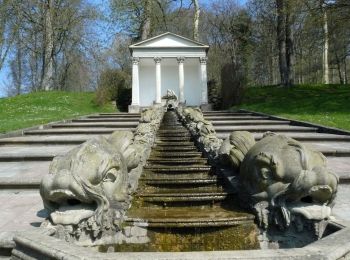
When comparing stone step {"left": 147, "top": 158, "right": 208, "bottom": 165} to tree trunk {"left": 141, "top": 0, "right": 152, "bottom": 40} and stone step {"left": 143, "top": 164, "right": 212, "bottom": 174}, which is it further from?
tree trunk {"left": 141, "top": 0, "right": 152, "bottom": 40}

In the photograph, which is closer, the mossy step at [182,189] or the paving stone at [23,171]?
the mossy step at [182,189]

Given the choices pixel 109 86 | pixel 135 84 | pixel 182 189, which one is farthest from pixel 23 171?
pixel 135 84

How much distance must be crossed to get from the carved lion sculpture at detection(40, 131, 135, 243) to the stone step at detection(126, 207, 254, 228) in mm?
328

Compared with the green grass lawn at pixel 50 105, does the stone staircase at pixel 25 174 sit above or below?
below

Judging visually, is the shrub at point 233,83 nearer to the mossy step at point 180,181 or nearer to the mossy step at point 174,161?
the mossy step at point 174,161

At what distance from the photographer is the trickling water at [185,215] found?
495 cm

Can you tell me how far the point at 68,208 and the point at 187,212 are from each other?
1.68 metres

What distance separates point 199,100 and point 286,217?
115ft

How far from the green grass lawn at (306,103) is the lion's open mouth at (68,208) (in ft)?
44.4

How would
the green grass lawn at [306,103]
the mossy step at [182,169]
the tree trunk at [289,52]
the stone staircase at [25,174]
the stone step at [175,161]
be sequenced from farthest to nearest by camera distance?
the tree trunk at [289,52], the green grass lawn at [306,103], the stone step at [175,161], the mossy step at [182,169], the stone staircase at [25,174]

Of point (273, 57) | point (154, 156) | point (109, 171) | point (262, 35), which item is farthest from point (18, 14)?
point (109, 171)

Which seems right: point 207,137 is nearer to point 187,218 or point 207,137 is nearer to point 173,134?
point 173,134

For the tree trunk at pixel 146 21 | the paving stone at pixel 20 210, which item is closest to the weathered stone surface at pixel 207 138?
the paving stone at pixel 20 210

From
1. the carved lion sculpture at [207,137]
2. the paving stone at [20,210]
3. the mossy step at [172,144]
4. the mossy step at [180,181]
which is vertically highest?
the carved lion sculpture at [207,137]
